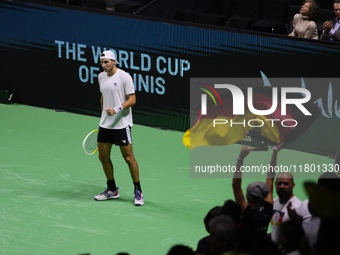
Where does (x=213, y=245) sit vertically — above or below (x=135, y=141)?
above

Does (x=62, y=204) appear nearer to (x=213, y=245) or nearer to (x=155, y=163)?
(x=155, y=163)

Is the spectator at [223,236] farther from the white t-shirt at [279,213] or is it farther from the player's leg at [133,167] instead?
the player's leg at [133,167]

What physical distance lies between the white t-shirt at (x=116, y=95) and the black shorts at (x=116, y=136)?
0.17ft

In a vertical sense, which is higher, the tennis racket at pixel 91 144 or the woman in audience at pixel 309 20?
the woman in audience at pixel 309 20

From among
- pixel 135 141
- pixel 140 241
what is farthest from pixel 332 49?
pixel 140 241

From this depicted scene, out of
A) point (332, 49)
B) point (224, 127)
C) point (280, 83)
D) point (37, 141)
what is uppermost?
point (332, 49)

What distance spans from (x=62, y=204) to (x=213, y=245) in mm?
4263

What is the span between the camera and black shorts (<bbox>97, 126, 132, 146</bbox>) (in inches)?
286

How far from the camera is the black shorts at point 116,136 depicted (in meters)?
7.25

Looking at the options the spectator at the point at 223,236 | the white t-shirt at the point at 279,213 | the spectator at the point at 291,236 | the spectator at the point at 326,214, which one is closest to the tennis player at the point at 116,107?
the white t-shirt at the point at 279,213

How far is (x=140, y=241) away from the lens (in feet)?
21.0

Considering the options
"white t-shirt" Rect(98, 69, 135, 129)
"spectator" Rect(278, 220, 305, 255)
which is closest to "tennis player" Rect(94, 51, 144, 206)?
"white t-shirt" Rect(98, 69, 135, 129)

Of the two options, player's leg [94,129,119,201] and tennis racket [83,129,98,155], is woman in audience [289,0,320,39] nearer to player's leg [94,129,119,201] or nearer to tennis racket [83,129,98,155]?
tennis racket [83,129,98,155]

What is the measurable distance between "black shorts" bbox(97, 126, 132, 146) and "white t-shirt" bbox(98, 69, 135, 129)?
5 centimetres
